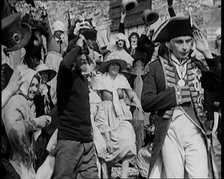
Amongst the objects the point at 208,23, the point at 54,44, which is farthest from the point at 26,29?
the point at 208,23

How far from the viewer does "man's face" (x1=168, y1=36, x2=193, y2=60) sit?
486 cm

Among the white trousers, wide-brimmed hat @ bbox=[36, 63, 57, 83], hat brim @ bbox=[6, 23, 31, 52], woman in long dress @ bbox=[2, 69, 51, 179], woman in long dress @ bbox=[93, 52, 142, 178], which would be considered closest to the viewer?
hat brim @ bbox=[6, 23, 31, 52]

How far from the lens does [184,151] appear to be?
4684 millimetres

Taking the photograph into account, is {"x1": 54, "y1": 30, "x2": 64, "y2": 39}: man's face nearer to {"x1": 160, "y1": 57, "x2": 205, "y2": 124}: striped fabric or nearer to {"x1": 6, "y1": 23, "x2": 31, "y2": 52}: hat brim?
{"x1": 6, "y1": 23, "x2": 31, "y2": 52}: hat brim

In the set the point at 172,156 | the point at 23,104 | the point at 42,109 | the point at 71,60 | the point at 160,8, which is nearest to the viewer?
the point at 172,156

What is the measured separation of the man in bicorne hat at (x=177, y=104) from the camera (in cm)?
465

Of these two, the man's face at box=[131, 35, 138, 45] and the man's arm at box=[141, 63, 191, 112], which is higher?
the man's face at box=[131, 35, 138, 45]

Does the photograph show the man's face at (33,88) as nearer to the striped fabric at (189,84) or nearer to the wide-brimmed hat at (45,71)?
the wide-brimmed hat at (45,71)

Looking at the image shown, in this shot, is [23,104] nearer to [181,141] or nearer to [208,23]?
[181,141]

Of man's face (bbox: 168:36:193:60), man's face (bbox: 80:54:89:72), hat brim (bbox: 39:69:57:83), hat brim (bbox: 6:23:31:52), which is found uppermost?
hat brim (bbox: 6:23:31:52)

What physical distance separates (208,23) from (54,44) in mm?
4304

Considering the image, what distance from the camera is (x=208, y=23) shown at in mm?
10555

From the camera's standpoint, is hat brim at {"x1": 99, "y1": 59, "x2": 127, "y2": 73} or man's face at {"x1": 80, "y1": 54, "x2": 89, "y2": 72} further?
hat brim at {"x1": 99, "y1": 59, "x2": 127, "y2": 73}

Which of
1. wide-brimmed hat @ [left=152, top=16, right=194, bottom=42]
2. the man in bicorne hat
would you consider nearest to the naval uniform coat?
the man in bicorne hat
